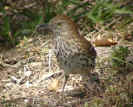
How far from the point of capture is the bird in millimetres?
5035

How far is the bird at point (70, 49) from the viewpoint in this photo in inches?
198

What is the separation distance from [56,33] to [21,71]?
1185 millimetres

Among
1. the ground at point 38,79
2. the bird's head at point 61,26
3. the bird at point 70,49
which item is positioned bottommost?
the ground at point 38,79

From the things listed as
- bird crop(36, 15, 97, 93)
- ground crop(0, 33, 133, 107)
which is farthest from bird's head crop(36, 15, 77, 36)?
ground crop(0, 33, 133, 107)

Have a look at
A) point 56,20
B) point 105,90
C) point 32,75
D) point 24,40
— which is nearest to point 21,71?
point 32,75

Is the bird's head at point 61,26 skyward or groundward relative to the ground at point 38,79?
skyward

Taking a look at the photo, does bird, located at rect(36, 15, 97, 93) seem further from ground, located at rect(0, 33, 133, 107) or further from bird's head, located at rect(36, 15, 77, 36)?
ground, located at rect(0, 33, 133, 107)

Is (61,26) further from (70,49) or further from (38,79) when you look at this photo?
(38,79)

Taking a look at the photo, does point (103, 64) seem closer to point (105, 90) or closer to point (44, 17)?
point (105, 90)

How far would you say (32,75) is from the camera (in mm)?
5977

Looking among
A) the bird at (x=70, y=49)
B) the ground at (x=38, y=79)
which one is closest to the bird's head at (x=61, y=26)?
the bird at (x=70, y=49)

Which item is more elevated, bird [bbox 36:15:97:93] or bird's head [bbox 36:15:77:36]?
bird's head [bbox 36:15:77:36]

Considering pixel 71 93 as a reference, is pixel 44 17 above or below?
above

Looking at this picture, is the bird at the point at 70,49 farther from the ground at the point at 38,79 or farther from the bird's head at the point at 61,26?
the ground at the point at 38,79
